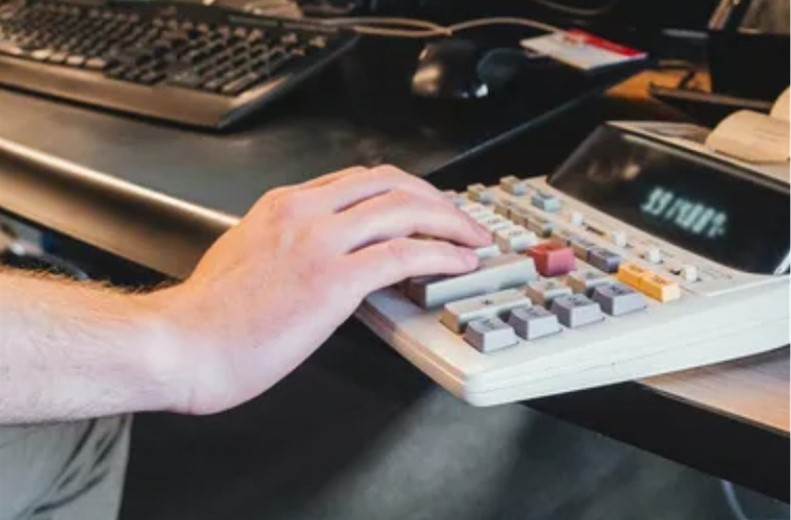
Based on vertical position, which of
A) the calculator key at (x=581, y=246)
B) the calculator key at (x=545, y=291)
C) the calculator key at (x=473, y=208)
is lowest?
the calculator key at (x=473, y=208)

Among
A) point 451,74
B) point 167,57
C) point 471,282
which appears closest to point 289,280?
point 471,282

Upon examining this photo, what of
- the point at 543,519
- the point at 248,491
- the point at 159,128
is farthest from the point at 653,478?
the point at 159,128

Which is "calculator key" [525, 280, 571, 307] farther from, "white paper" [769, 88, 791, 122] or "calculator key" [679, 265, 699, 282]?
"white paper" [769, 88, 791, 122]

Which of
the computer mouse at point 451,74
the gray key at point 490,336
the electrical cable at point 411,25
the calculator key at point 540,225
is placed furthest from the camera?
the electrical cable at point 411,25

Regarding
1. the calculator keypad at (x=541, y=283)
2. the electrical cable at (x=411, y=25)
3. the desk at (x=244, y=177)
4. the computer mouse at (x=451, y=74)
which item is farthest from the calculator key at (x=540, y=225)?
the electrical cable at (x=411, y=25)

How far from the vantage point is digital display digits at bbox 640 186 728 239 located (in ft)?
1.69

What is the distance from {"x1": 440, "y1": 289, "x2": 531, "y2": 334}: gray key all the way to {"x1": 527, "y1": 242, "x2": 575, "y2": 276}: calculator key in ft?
0.10

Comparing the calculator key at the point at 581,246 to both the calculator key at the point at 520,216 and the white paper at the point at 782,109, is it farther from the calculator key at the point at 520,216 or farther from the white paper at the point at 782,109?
the white paper at the point at 782,109

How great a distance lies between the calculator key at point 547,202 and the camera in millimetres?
570

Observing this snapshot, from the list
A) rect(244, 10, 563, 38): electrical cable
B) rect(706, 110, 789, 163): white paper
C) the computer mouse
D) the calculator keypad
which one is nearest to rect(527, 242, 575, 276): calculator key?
the calculator keypad

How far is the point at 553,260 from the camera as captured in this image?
0.50 metres

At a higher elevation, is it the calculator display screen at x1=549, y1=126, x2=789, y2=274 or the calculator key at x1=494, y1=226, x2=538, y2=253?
the calculator display screen at x1=549, y1=126, x2=789, y2=274

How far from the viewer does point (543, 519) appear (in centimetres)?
70

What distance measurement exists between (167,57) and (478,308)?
47 cm
